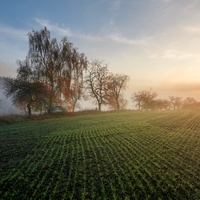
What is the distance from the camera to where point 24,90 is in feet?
87.6

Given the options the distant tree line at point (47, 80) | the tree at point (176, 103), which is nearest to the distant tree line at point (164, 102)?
the tree at point (176, 103)

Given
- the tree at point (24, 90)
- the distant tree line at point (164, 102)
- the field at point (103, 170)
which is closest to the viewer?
the field at point (103, 170)

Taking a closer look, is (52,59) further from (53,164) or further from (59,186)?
(59,186)

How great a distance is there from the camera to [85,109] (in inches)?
1503

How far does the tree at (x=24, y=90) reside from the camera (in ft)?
87.4

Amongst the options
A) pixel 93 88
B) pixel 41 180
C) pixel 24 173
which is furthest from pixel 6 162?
pixel 93 88

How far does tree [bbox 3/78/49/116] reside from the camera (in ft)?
87.4

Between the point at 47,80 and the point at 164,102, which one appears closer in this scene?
the point at 47,80

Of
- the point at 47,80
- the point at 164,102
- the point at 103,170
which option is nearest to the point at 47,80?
the point at 47,80

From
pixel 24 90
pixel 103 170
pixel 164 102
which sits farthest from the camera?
pixel 164 102

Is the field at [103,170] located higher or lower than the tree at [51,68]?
lower

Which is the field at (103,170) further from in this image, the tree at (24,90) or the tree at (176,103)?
the tree at (176,103)

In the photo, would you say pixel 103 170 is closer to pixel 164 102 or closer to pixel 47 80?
pixel 47 80

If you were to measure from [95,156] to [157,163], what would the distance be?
110 inches
